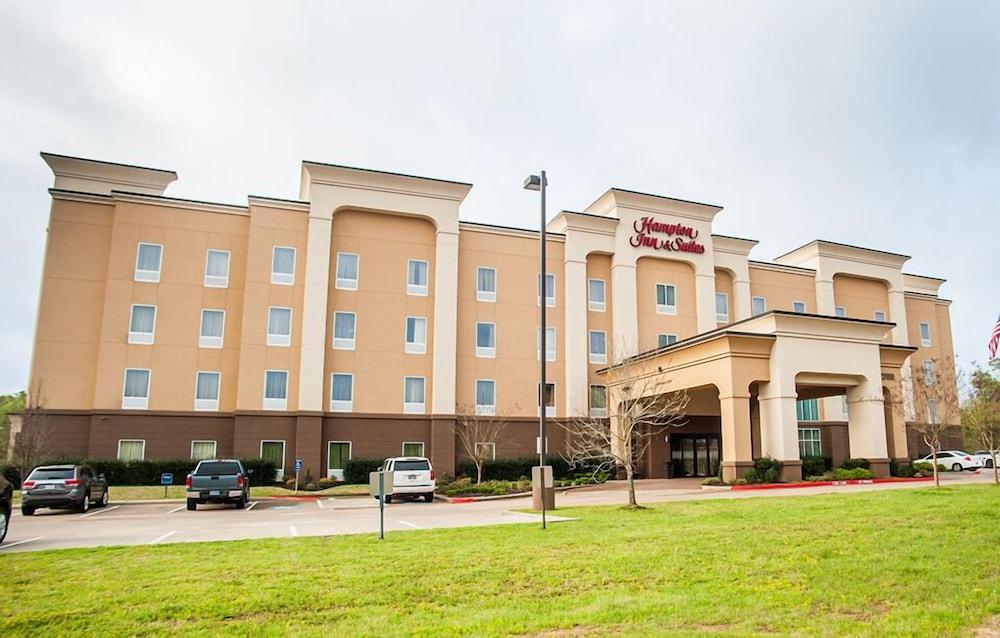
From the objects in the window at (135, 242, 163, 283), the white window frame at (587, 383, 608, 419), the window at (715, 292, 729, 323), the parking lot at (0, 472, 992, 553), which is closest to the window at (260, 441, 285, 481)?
the parking lot at (0, 472, 992, 553)

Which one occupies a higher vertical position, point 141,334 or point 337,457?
point 141,334

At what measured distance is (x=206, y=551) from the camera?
39.1 ft

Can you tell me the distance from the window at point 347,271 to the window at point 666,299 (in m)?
17.8

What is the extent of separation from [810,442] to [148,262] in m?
40.8

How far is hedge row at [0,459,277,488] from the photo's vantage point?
3122 centimetres

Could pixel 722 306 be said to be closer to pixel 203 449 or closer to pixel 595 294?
pixel 595 294

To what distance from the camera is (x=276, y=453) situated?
34.2m

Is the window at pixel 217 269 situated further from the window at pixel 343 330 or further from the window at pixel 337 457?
the window at pixel 337 457

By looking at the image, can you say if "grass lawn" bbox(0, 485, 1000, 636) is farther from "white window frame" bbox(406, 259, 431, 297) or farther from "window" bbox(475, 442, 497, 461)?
"white window frame" bbox(406, 259, 431, 297)

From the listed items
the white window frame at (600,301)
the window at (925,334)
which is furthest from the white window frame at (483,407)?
the window at (925,334)

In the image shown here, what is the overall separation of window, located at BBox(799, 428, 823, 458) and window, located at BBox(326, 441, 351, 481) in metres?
29.4

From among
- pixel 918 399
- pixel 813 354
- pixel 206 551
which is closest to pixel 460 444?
pixel 813 354

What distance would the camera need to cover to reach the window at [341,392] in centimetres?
3581

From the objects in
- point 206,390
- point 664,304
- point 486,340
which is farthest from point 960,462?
point 206,390
